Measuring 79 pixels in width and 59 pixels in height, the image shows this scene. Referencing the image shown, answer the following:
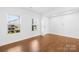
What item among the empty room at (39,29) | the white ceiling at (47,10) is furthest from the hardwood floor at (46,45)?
the white ceiling at (47,10)

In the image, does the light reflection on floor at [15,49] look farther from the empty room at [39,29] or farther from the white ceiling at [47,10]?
the white ceiling at [47,10]

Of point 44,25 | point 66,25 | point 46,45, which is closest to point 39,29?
point 44,25

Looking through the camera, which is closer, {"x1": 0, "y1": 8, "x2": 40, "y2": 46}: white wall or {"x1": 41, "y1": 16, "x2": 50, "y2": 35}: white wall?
{"x1": 0, "y1": 8, "x2": 40, "y2": 46}: white wall

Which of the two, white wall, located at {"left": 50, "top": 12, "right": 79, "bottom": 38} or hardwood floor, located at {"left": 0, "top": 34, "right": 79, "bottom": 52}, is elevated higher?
white wall, located at {"left": 50, "top": 12, "right": 79, "bottom": 38}

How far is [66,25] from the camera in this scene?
159 centimetres

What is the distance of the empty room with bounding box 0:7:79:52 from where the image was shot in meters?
1.51

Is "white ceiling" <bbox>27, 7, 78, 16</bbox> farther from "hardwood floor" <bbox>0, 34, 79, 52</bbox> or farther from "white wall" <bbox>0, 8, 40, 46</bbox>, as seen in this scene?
"hardwood floor" <bbox>0, 34, 79, 52</bbox>

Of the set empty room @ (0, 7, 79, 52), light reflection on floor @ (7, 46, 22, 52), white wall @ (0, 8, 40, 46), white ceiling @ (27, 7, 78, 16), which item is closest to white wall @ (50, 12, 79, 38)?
empty room @ (0, 7, 79, 52)

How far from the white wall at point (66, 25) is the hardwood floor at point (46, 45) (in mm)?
98

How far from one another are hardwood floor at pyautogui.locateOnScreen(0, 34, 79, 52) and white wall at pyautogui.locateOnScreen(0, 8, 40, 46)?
0.09 meters

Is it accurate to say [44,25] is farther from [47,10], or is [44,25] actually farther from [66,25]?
[66,25]

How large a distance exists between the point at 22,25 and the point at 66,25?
2.88ft
